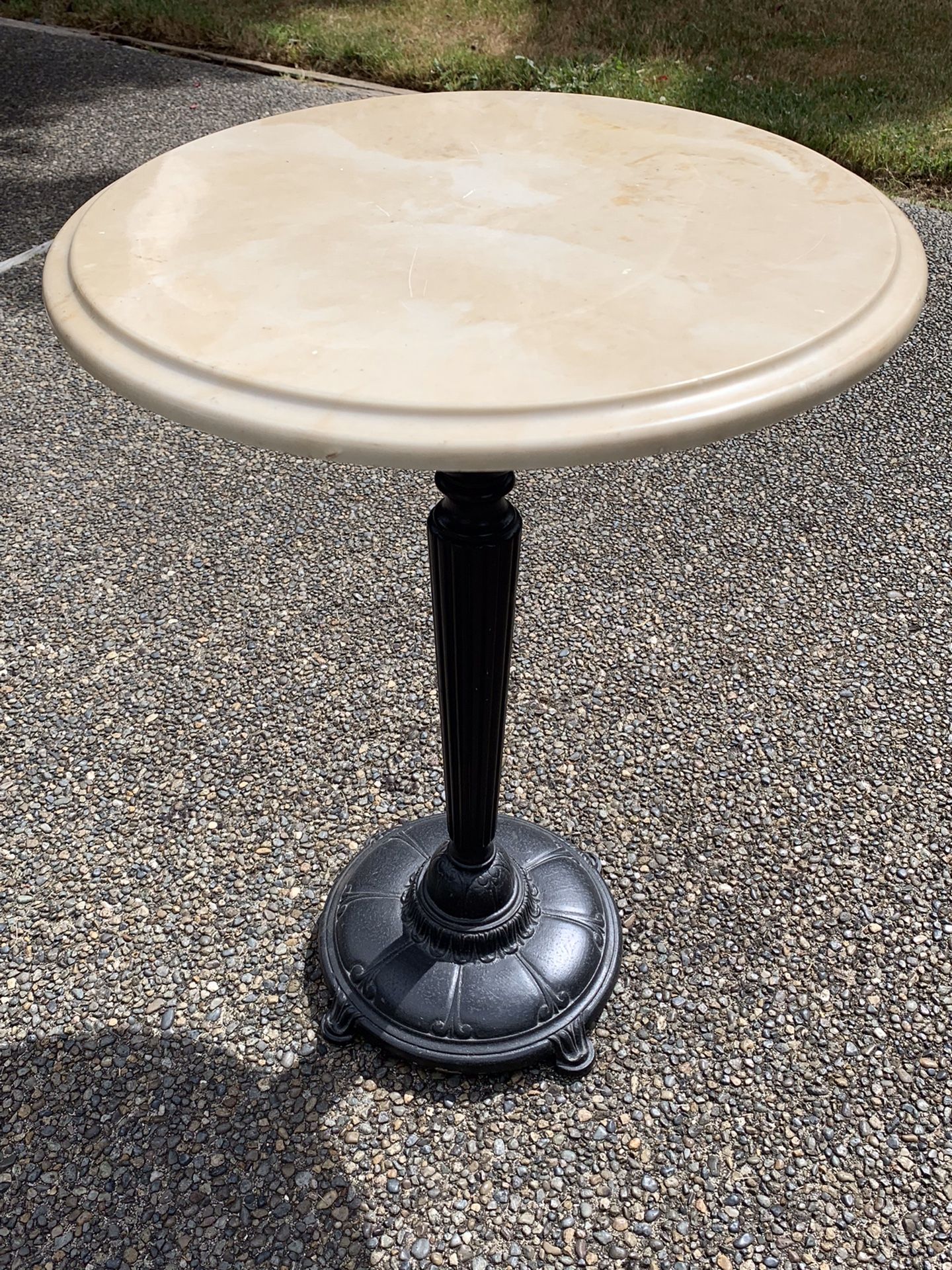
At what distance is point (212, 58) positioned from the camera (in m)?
7.45

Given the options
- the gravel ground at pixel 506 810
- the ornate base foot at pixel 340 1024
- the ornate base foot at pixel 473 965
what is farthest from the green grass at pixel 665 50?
the ornate base foot at pixel 340 1024

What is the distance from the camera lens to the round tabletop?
3.61 feet

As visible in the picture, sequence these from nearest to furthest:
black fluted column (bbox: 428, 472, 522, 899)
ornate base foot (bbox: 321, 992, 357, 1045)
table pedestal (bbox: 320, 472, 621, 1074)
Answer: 1. black fluted column (bbox: 428, 472, 522, 899)
2. table pedestal (bbox: 320, 472, 621, 1074)
3. ornate base foot (bbox: 321, 992, 357, 1045)

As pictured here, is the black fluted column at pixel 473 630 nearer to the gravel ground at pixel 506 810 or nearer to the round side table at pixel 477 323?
the round side table at pixel 477 323

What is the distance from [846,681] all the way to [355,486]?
71.8 inches

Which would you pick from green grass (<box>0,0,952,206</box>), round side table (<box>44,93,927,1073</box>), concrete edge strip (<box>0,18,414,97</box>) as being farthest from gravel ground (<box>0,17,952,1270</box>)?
concrete edge strip (<box>0,18,414,97</box>)

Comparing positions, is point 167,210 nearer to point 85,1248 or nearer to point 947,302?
point 85,1248

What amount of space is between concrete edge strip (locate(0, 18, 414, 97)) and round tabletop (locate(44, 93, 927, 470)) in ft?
18.8

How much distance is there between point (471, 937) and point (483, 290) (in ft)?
4.39

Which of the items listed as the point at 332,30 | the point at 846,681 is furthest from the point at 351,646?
the point at 332,30

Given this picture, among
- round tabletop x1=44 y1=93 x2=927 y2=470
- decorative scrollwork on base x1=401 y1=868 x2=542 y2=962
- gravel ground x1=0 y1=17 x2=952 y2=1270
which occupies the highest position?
round tabletop x1=44 y1=93 x2=927 y2=470

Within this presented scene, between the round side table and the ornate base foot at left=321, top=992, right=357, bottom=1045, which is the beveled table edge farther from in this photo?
the ornate base foot at left=321, top=992, right=357, bottom=1045

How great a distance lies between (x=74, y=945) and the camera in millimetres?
2227

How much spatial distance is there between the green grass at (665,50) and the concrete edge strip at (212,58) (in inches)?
3.8
